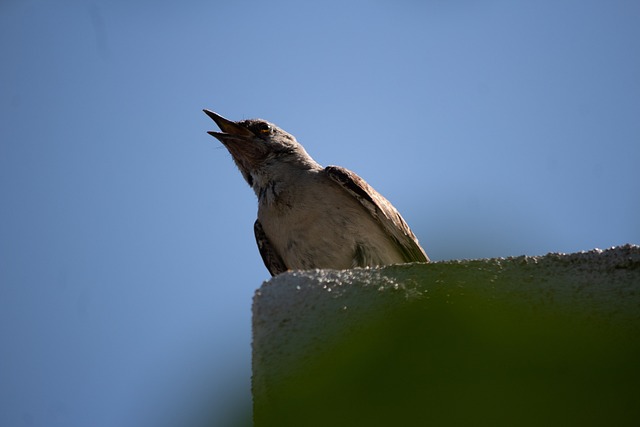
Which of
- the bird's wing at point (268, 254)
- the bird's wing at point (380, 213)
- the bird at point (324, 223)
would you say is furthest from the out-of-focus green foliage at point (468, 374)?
the bird's wing at point (268, 254)

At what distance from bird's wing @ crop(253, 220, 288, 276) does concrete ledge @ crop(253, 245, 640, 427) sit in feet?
14.8

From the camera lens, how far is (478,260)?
9.09 feet

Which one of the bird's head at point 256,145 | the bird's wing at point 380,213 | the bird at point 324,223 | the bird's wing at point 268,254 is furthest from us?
the bird's head at point 256,145

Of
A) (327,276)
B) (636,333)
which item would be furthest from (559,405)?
(327,276)

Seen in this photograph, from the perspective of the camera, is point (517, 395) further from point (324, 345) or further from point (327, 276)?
point (327, 276)

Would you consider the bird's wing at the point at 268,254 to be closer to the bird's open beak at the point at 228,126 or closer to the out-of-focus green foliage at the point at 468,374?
Result: the bird's open beak at the point at 228,126

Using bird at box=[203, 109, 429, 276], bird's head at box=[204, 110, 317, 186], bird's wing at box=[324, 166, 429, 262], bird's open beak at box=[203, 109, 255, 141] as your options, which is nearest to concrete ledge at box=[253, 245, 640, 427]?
bird at box=[203, 109, 429, 276]

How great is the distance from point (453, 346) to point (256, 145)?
6056 mm

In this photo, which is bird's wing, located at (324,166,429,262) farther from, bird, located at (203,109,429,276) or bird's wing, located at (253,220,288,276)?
bird's wing, located at (253,220,288,276)

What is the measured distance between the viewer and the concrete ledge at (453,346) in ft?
7.38

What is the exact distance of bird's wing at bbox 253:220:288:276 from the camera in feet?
23.8

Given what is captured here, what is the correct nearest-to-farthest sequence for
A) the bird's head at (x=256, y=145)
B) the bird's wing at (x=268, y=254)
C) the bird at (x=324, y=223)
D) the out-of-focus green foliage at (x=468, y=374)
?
the out-of-focus green foliage at (x=468, y=374)
the bird at (x=324, y=223)
the bird's wing at (x=268, y=254)
the bird's head at (x=256, y=145)

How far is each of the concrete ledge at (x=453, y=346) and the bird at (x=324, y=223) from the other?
3990 millimetres

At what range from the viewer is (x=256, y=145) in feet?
27.0
